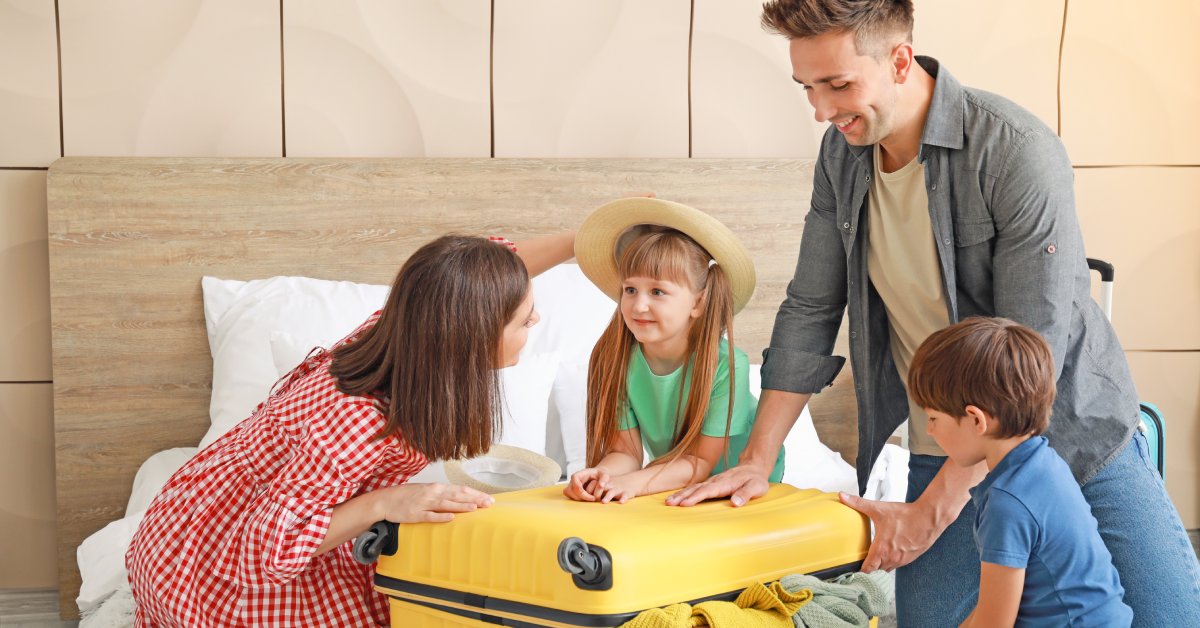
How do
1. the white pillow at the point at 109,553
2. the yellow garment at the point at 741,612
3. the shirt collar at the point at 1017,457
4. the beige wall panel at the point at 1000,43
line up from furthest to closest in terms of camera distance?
the beige wall panel at the point at 1000,43 < the white pillow at the point at 109,553 < the shirt collar at the point at 1017,457 < the yellow garment at the point at 741,612

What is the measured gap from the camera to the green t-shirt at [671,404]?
6.51 ft

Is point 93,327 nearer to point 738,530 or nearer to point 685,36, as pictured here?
point 685,36

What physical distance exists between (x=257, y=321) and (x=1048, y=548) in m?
1.97

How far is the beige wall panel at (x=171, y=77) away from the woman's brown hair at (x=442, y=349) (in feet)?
4.83

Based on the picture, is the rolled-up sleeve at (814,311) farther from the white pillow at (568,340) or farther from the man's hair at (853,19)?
the white pillow at (568,340)

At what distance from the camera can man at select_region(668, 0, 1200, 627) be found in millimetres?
1584

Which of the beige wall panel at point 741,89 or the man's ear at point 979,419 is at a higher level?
the beige wall panel at point 741,89

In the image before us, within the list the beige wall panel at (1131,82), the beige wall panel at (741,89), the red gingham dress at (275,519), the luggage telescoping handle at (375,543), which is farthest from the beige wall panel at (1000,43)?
the luggage telescoping handle at (375,543)

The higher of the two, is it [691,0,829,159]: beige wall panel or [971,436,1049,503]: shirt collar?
[691,0,829,159]: beige wall panel

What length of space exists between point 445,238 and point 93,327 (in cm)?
153

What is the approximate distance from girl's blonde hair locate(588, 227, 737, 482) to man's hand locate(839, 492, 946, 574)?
1.12ft

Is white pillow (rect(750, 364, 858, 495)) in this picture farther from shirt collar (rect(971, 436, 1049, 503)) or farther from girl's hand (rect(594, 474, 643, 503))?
shirt collar (rect(971, 436, 1049, 503))

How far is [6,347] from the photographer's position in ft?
9.34

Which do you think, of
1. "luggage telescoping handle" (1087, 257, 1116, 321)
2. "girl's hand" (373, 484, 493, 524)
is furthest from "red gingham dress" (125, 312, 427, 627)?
"luggage telescoping handle" (1087, 257, 1116, 321)
